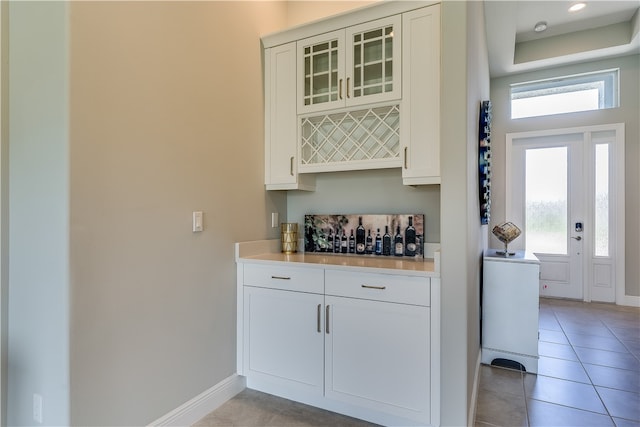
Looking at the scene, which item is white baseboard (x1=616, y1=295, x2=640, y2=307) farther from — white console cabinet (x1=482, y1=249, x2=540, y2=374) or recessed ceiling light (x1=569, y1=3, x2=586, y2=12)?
recessed ceiling light (x1=569, y1=3, x2=586, y2=12)

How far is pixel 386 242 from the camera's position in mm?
2434

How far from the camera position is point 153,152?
5.68 feet

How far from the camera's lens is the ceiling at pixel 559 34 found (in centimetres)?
378

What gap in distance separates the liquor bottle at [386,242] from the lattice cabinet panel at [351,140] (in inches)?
20.4

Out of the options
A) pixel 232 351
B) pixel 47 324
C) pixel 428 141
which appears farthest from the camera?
pixel 232 351

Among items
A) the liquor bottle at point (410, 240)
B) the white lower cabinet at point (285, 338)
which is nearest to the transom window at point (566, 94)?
the liquor bottle at point (410, 240)

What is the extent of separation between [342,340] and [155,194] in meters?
1.32

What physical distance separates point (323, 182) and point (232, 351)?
1.40 meters

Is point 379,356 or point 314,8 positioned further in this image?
point 314,8

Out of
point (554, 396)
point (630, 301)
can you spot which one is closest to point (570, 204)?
point (630, 301)

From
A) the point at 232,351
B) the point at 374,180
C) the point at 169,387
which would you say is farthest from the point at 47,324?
the point at 374,180

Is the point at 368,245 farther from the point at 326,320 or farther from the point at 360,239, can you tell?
the point at 326,320

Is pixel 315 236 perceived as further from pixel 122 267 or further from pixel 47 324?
pixel 47 324

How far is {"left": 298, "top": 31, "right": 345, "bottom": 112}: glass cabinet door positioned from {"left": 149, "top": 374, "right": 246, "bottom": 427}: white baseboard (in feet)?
6.30
